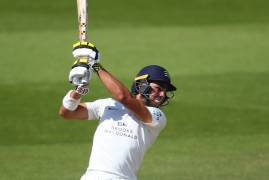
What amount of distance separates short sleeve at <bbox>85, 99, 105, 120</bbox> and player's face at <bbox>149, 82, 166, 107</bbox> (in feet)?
1.41

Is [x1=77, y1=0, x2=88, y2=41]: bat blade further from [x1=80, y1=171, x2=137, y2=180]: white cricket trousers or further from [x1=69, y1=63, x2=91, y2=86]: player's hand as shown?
[x1=80, y1=171, x2=137, y2=180]: white cricket trousers

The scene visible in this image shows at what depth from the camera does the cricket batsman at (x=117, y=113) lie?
20.9 ft

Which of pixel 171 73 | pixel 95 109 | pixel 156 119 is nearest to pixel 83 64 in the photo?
pixel 95 109

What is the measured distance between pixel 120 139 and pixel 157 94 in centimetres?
54

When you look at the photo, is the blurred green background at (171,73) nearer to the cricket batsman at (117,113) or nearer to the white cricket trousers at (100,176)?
the cricket batsman at (117,113)

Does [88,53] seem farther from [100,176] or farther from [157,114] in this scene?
[100,176]

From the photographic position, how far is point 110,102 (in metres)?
6.73

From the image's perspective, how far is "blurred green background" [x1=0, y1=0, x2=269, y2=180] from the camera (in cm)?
1080

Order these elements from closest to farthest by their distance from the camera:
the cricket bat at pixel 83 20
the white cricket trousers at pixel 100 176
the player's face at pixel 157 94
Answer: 1. the white cricket trousers at pixel 100 176
2. the player's face at pixel 157 94
3. the cricket bat at pixel 83 20

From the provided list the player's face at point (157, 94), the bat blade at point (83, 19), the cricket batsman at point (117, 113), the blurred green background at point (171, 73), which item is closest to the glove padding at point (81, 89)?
the cricket batsman at point (117, 113)

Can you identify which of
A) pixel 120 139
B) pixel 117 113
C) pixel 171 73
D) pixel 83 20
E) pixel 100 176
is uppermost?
pixel 83 20

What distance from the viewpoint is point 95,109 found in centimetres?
678

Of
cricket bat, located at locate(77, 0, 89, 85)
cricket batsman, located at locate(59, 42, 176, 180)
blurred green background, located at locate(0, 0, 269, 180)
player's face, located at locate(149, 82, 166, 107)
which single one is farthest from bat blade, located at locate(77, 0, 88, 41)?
blurred green background, located at locate(0, 0, 269, 180)

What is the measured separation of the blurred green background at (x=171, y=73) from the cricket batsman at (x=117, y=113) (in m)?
3.39
